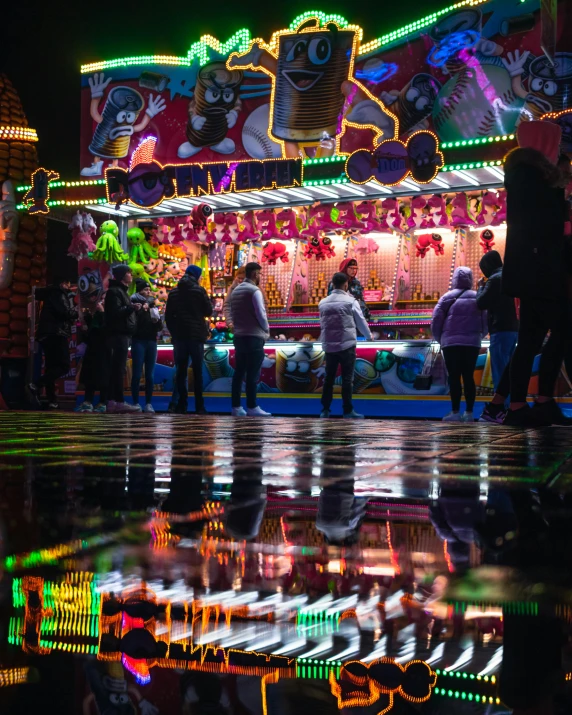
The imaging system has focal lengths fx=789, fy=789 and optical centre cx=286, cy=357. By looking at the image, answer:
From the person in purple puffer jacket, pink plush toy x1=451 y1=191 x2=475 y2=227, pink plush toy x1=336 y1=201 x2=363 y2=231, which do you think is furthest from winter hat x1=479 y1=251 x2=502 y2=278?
pink plush toy x1=336 y1=201 x2=363 y2=231

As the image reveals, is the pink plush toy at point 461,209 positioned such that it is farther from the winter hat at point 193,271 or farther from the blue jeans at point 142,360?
the blue jeans at point 142,360

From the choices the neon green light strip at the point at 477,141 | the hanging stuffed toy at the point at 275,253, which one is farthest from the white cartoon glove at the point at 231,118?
the neon green light strip at the point at 477,141

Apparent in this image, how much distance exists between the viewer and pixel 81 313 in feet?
46.0

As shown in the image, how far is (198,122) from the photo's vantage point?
13.7 metres

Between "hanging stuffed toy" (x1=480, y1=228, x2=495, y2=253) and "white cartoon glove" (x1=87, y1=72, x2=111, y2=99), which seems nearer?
"hanging stuffed toy" (x1=480, y1=228, x2=495, y2=253)

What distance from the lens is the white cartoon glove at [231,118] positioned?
13391mm

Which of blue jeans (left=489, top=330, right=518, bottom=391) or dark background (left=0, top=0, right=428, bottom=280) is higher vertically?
dark background (left=0, top=0, right=428, bottom=280)

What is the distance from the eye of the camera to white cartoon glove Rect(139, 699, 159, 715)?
0.51m

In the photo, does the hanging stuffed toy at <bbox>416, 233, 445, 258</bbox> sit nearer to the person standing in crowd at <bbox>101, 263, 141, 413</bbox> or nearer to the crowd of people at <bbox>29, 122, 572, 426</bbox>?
the crowd of people at <bbox>29, 122, 572, 426</bbox>

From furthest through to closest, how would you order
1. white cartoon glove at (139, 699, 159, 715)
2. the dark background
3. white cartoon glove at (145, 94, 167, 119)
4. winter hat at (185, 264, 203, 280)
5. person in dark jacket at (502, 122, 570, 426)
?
white cartoon glove at (145, 94, 167, 119) → the dark background → winter hat at (185, 264, 203, 280) → person in dark jacket at (502, 122, 570, 426) → white cartoon glove at (139, 699, 159, 715)

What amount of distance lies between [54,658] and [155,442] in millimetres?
2896

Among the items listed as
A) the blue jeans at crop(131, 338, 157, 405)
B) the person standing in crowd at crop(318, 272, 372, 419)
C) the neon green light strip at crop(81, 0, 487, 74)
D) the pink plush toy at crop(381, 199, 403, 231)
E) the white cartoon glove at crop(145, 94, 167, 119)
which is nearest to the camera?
the person standing in crowd at crop(318, 272, 372, 419)

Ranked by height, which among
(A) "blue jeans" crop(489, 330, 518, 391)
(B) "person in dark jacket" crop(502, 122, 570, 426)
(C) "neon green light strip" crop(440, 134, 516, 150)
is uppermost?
(C) "neon green light strip" crop(440, 134, 516, 150)

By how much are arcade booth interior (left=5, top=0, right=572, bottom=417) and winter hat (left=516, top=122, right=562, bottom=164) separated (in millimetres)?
4632
